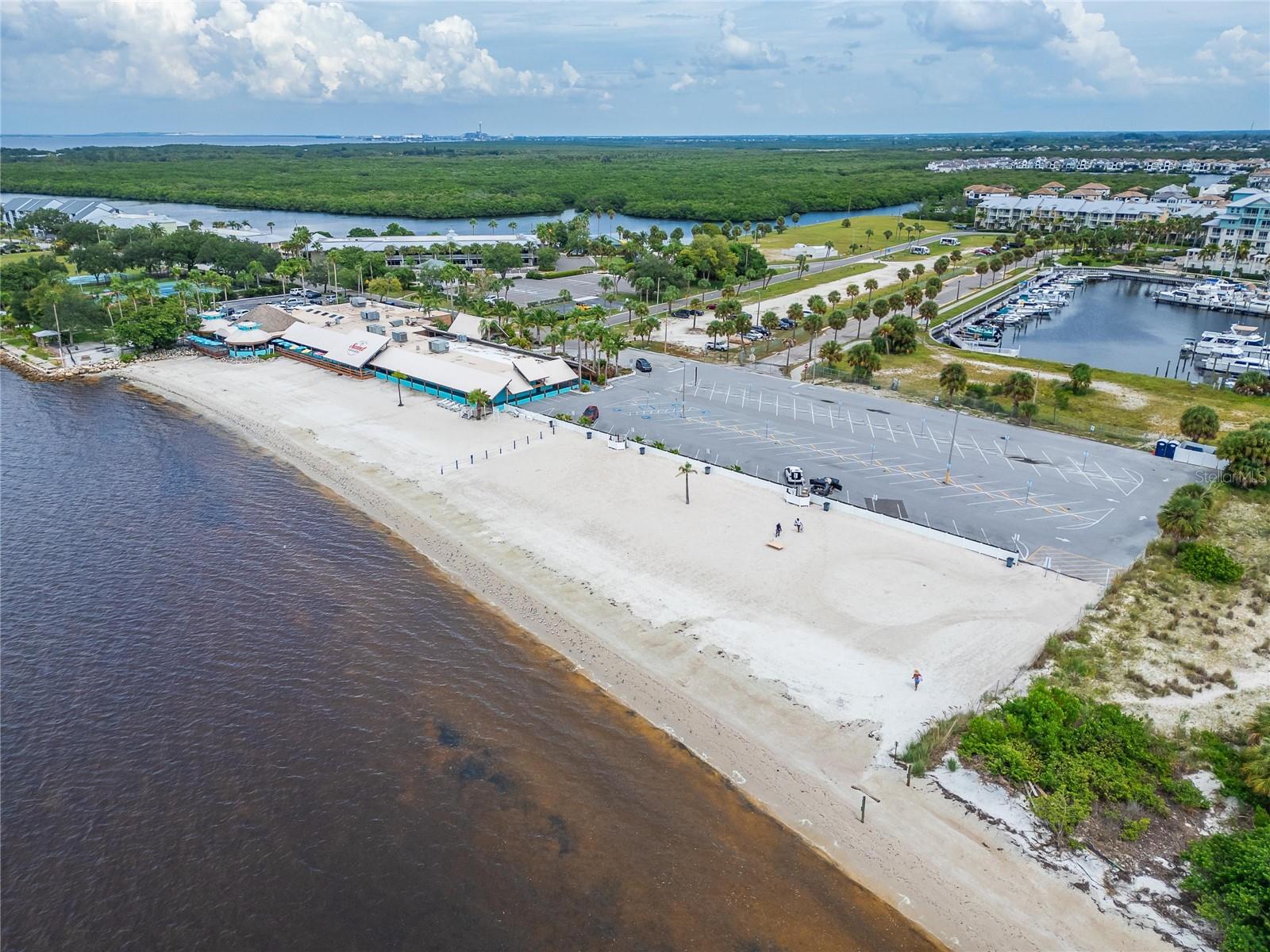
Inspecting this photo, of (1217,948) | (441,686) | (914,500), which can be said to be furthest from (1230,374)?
(441,686)

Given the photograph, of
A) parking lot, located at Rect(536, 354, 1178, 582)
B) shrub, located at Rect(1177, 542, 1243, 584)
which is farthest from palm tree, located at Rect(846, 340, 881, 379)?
shrub, located at Rect(1177, 542, 1243, 584)

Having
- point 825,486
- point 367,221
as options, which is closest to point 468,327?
point 825,486

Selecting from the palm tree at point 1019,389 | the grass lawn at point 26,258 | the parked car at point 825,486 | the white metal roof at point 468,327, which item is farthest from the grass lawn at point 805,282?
the grass lawn at point 26,258

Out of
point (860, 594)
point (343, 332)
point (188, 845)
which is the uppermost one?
point (343, 332)

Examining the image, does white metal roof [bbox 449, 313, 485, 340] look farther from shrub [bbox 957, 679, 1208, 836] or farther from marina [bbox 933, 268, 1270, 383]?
shrub [bbox 957, 679, 1208, 836]

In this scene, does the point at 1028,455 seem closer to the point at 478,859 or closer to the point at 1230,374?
the point at 1230,374
